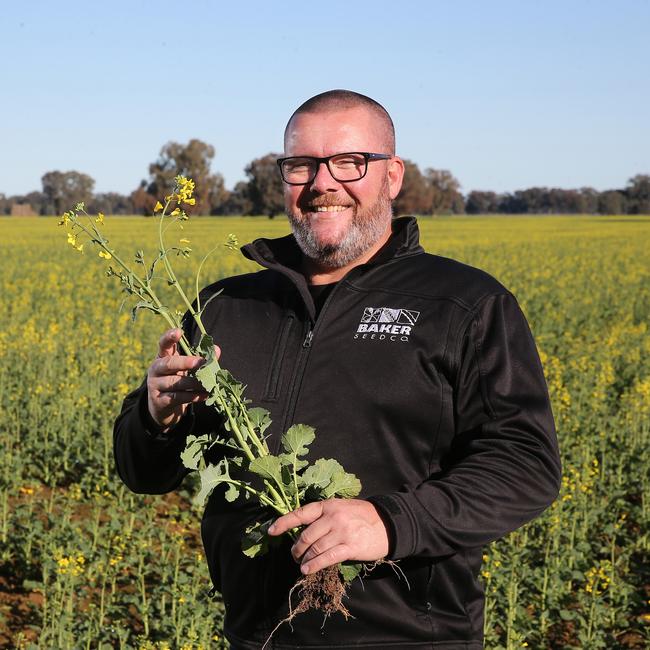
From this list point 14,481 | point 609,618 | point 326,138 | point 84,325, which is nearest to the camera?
point 326,138

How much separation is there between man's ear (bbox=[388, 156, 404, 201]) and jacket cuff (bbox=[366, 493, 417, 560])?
985 millimetres

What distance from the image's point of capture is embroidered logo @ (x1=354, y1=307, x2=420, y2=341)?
237cm

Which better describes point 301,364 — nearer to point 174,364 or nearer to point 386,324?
point 386,324

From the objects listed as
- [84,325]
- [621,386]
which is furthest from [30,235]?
[621,386]

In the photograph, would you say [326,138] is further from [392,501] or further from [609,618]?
[609,618]

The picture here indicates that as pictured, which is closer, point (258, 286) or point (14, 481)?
point (258, 286)

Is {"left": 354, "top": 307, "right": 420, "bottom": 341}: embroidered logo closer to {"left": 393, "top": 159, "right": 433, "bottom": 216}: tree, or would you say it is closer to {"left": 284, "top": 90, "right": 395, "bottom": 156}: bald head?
{"left": 284, "top": 90, "right": 395, "bottom": 156}: bald head

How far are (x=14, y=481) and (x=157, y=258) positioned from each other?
4.71 m

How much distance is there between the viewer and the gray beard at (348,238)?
→ 256 centimetres

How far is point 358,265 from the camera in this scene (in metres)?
2.56

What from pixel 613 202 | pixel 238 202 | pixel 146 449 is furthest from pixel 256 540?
pixel 613 202

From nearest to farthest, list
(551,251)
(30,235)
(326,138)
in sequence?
(326,138), (551,251), (30,235)

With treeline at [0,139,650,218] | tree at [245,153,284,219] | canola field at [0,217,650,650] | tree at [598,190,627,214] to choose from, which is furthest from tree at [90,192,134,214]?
canola field at [0,217,650,650]

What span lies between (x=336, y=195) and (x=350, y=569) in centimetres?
98
